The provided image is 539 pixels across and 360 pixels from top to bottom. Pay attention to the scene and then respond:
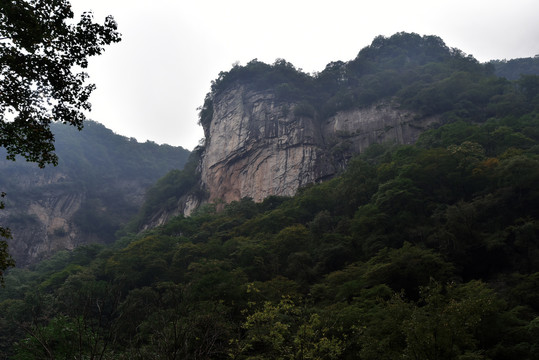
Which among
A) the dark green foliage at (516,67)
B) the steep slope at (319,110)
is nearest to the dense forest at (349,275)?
the steep slope at (319,110)

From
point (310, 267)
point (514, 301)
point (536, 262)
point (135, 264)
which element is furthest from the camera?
point (135, 264)

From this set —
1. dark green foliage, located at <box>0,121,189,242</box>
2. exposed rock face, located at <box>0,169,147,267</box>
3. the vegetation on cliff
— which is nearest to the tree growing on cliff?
the vegetation on cliff

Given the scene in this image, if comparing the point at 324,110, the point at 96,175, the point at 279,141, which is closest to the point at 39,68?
the point at 279,141

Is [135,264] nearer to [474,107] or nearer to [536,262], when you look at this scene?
[536,262]

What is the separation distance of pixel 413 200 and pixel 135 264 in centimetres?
1857

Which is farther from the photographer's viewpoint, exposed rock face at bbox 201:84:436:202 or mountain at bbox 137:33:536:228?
exposed rock face at bbox 201:84:436:202

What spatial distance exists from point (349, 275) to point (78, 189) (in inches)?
2308

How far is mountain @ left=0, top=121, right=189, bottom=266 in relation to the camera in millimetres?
54406

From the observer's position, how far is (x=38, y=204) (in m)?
58.6

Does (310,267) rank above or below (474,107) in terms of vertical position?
below

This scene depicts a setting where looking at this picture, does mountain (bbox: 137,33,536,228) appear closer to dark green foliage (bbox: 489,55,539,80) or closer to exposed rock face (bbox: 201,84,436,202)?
exposed rock face (bbox: 201,84,436,202)

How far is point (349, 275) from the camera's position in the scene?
18.1 meters

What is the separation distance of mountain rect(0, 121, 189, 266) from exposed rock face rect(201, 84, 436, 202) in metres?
22.0

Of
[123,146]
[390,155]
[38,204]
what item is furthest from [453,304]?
[123,146]
